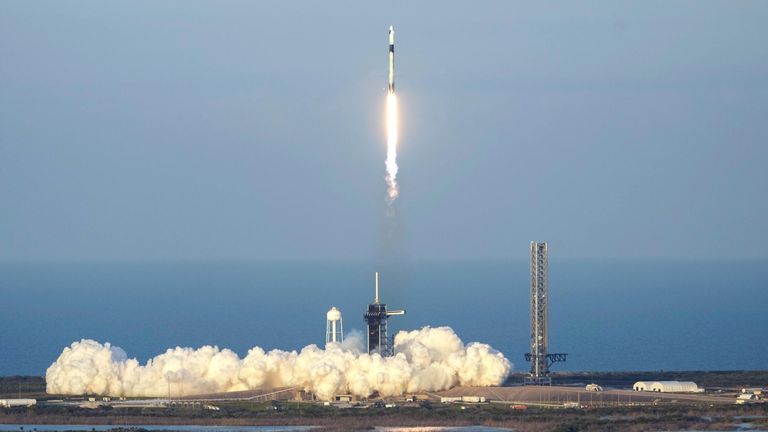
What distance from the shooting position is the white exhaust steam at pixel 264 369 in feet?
287

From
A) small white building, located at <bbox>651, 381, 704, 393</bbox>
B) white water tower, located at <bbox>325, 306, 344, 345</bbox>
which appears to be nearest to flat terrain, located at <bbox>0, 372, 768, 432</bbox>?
small white building, located at <bbox>651, 381, 704, 393</bbox>

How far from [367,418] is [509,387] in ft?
38.7

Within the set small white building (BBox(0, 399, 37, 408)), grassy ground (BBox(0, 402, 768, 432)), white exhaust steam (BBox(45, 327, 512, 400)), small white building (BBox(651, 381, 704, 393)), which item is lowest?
grassy ground (BBox(0, 402, 768, 432))

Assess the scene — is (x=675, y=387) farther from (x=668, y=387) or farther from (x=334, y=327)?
(x=334, y=327)

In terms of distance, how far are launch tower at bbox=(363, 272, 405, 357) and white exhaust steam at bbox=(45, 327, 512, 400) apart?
561 millimetres

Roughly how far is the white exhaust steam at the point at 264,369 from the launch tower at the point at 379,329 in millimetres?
561

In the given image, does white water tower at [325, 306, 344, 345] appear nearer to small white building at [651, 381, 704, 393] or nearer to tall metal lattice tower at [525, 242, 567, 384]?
tall metal lattice tower at [525, 242, 567, 384]

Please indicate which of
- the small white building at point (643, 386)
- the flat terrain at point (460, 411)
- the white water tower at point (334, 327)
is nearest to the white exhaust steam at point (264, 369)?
the flat terrain at point (460, 411)

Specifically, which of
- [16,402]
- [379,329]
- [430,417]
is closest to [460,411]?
[430,417]

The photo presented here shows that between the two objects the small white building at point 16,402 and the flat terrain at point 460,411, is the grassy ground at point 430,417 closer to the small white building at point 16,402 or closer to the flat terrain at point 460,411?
the flat terrain at point 460,411

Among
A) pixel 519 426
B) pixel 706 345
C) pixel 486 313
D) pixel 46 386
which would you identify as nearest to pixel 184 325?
pixel 486 313

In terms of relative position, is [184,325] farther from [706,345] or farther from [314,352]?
[314,352]

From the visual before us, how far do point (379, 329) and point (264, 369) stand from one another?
601 centimetres

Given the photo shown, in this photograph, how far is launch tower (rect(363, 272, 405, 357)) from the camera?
298ft
